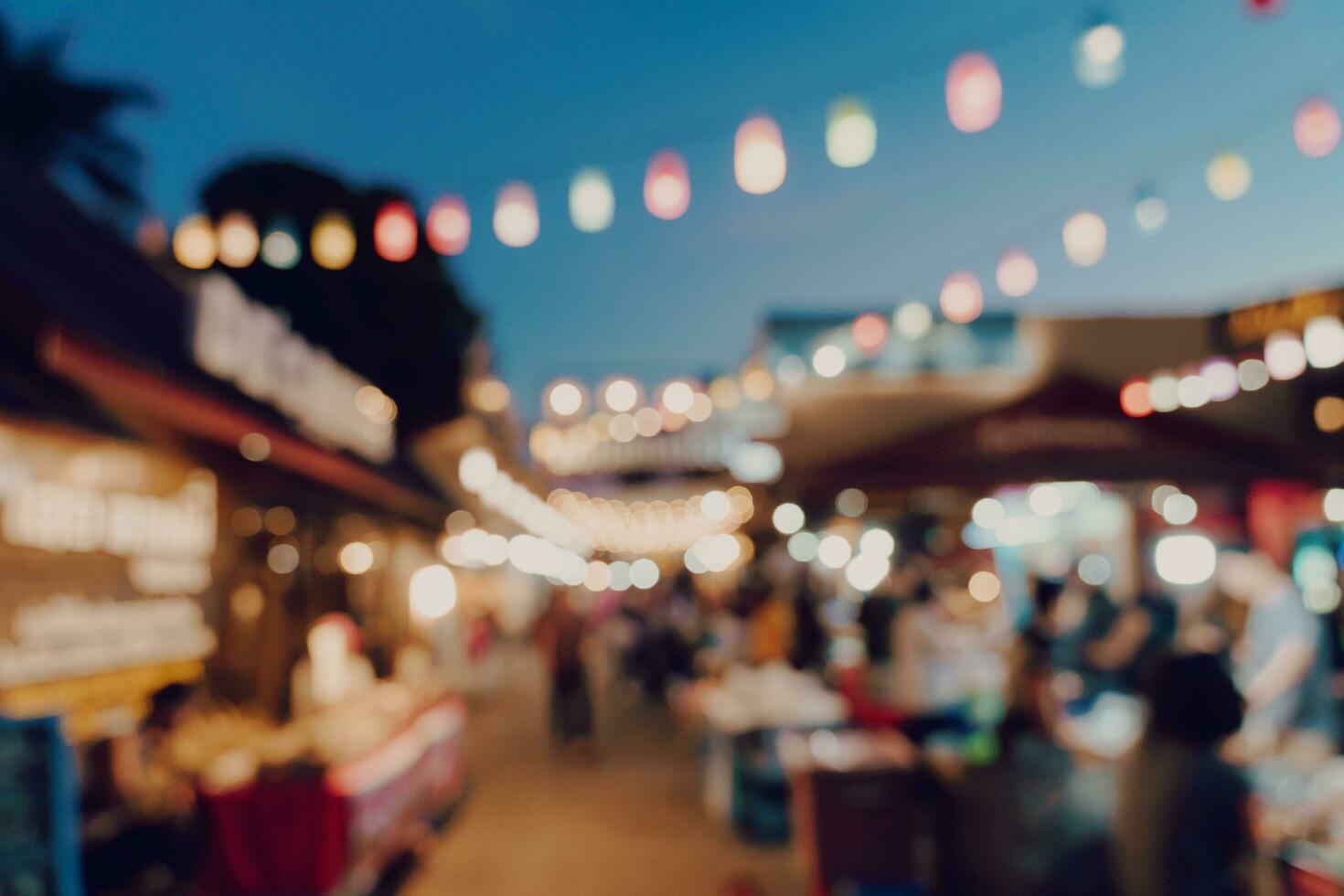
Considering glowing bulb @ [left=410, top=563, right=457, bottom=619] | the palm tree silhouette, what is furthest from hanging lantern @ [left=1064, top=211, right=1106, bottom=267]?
the palm tree silhouette

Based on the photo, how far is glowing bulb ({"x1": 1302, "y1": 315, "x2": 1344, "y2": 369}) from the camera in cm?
911

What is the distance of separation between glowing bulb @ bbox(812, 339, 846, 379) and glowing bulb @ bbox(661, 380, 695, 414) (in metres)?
5.09

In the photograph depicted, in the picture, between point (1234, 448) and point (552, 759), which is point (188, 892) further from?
point (1234, 448)

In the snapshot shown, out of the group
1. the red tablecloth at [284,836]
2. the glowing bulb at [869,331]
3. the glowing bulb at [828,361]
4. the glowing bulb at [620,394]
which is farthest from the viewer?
the glowing bulb at [620,394]

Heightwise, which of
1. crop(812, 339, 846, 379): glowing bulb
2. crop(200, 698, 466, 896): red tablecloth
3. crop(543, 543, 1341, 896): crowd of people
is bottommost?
crop(200, 698, 466, 896): red tablecloth

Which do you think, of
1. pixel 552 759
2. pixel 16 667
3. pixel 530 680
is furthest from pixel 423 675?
pixel 16 667

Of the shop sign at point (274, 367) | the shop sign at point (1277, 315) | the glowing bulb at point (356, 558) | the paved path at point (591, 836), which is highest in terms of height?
A: the shop sign at point (1277, 315)

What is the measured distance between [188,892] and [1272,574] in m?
7.28

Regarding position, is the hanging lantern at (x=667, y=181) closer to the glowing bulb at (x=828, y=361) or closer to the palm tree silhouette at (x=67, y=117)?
the glowing bulb at (x=828, y=361)

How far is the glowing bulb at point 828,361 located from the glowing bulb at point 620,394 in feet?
19.8

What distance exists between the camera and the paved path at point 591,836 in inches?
269

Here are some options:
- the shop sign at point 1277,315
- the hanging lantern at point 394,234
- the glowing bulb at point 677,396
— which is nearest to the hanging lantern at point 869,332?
the shop sign at point 1277,315

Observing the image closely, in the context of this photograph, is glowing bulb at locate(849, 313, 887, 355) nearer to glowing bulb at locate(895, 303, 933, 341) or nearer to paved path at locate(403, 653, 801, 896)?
glowing bulb at locate(895, 303, 933, 341)

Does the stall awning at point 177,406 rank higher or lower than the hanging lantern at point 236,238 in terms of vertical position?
lower
